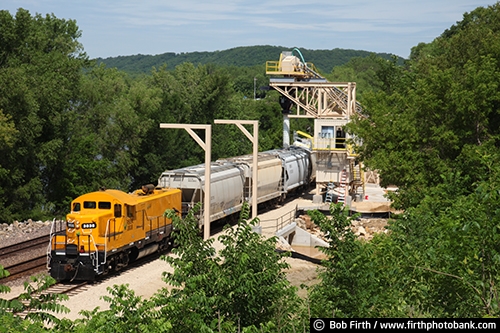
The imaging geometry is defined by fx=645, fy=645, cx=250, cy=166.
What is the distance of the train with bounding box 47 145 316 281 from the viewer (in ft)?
80.4

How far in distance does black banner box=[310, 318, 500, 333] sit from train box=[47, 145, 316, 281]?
51.3 feet

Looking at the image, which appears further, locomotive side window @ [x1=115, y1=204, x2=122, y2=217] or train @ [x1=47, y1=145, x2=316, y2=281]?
locomotive side window @ [x1=115, y1=204, x2=122, y2=217]

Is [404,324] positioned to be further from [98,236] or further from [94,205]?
[94,205]

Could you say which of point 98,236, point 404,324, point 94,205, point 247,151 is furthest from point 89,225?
point 247,151

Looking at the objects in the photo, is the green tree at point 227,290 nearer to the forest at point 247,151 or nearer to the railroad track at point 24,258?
the forest at point 247,151

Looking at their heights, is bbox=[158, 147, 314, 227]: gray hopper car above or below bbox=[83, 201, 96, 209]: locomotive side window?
below

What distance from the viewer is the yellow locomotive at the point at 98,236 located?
2445 cm

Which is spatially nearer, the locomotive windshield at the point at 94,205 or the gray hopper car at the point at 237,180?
the locomotive windshield at the point at 94,205

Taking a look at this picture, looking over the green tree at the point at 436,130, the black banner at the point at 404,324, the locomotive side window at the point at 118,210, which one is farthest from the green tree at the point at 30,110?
the black banner at the point at 404,324

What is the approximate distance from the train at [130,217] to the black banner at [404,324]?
615 inches

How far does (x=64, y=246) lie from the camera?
81.0 feet

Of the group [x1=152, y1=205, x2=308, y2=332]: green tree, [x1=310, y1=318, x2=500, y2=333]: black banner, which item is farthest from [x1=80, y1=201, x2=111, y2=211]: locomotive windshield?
[x1=310, y1=318, x2=500, y2=333]: black banner

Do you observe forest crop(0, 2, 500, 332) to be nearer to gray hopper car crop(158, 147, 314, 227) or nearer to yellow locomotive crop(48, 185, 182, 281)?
yellow locomotive crop(48, 185, 182, 281)

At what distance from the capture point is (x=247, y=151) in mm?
81188
